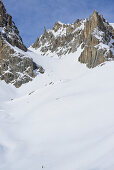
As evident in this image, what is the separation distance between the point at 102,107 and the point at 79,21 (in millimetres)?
108715

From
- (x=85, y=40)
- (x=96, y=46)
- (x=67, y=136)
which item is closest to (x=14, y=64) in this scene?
(x=96, y=46)

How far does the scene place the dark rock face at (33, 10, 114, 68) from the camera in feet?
244

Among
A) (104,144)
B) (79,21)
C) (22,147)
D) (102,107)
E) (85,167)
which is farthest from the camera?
(79,21)

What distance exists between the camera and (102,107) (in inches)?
476

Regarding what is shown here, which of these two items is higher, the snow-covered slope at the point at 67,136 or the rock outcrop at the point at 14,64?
the rock outcrop at the point at 14,64

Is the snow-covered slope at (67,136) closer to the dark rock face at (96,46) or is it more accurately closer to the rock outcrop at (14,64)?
the rock outcrop at (14,64)

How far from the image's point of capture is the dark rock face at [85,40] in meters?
74.2

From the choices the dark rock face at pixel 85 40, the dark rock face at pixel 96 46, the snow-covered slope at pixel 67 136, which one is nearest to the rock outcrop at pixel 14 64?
the dark rock face at pixel 96 46

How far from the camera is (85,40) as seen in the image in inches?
3442

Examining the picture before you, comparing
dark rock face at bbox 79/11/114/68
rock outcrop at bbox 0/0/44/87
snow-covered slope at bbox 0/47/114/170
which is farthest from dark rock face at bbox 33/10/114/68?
snow-covered slope at bbox 0/47/114/170

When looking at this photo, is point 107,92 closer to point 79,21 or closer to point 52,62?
point 52,62

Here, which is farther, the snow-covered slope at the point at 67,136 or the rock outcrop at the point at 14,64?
the rock outcrop at the point at 14,64

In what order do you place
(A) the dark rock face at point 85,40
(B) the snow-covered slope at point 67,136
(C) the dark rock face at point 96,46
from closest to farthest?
(B) the snow-covered slope at point 67,136
(C) the dark rock face at point 96,46
(A) the dark rock face at point 85,40

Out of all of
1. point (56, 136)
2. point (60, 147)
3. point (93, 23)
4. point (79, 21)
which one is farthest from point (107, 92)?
point (79, 21)
